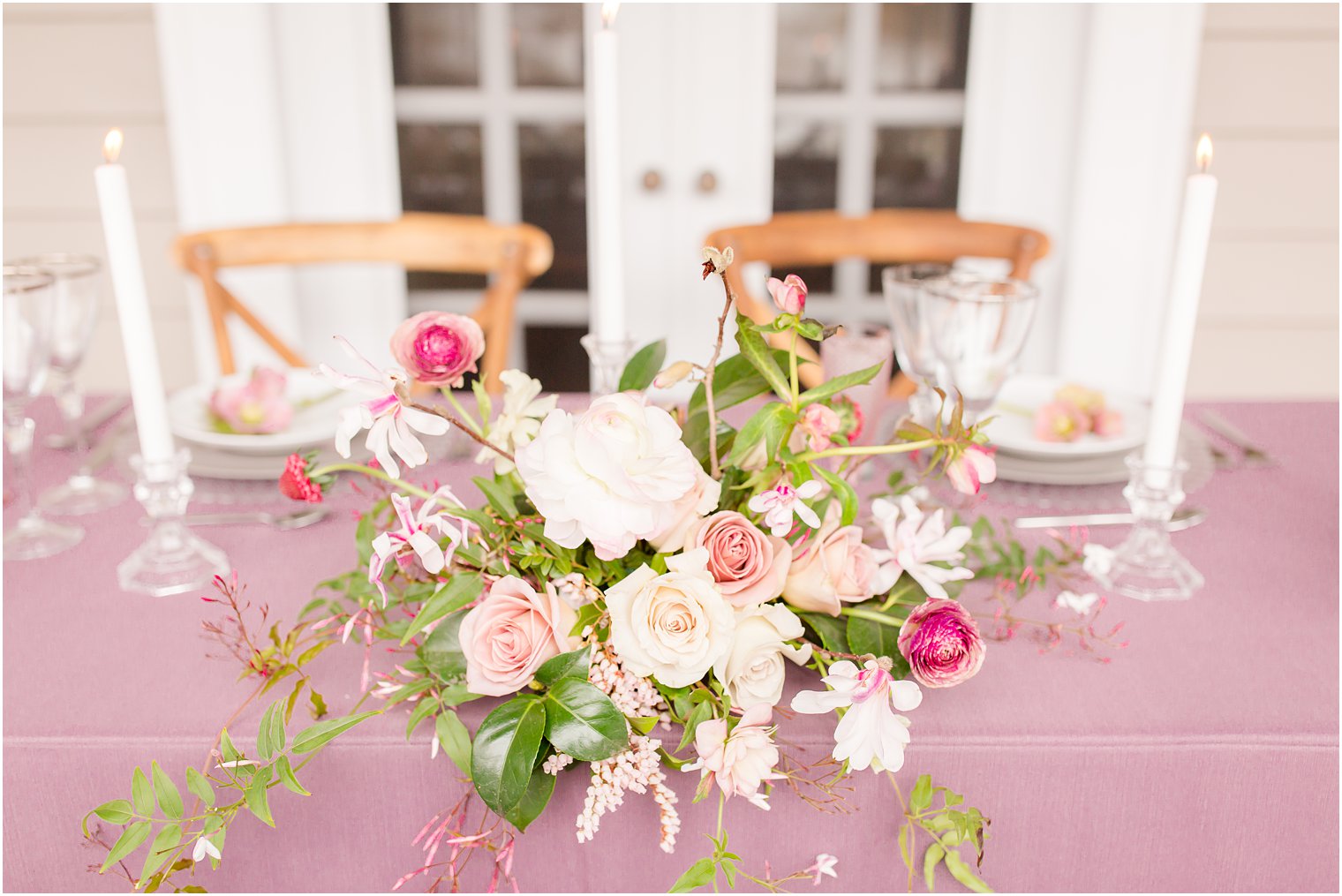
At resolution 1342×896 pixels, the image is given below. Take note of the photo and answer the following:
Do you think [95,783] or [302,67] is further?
[302,67]

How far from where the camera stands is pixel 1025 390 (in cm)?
120

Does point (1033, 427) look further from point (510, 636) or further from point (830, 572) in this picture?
point (510, 636)

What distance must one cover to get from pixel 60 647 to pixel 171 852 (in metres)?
0.20

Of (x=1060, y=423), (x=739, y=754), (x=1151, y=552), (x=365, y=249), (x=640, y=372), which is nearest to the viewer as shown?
(x=739, y=754)

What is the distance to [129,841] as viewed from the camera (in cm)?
56

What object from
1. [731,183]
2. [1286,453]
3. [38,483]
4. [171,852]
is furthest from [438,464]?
[731,183]

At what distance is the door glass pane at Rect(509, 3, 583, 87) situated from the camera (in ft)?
6.65

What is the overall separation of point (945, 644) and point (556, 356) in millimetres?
1877

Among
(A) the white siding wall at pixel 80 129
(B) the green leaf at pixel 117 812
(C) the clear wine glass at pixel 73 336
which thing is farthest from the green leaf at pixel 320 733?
(A) the white siding wall at pixel 80 129

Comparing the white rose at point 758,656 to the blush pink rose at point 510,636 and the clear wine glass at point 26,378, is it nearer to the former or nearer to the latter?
the blush pink rose at point 510,636

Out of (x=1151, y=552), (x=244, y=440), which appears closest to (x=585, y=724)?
(x=1151, y=552)

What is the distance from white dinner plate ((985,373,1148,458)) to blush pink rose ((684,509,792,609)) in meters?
0.47

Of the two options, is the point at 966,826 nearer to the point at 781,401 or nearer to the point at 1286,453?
the point at 781,401

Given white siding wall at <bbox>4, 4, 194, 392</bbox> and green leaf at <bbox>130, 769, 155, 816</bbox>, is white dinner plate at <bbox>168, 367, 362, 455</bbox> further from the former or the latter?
white siding wall at <bbox>4, 4, 194, 392</bbox>
